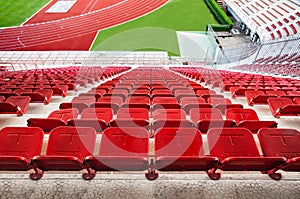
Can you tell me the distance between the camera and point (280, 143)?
2.37 m

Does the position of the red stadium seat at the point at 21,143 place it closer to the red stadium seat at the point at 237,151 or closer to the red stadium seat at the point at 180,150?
the red stadium seat at the point at 180,150

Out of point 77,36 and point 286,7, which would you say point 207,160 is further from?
point 286,7

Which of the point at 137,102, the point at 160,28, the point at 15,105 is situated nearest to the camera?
the point at 15,105

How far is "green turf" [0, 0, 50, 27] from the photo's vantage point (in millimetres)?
17297

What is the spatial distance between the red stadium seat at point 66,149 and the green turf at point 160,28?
1195 centimetres

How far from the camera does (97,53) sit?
45.3ft

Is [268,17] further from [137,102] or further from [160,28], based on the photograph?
[137,102]

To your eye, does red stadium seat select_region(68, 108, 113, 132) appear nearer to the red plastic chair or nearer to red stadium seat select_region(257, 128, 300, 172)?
the red plastic chair

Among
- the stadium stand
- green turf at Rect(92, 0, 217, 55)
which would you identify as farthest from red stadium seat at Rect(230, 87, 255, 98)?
the stadium stand

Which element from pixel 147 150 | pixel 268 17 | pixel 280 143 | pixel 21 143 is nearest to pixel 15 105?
pixel 21 143

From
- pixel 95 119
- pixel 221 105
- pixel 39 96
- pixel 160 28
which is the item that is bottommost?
pixel 160 28

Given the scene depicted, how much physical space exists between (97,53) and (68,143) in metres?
12.3

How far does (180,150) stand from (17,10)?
75.3ft

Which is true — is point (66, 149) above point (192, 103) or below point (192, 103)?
above
